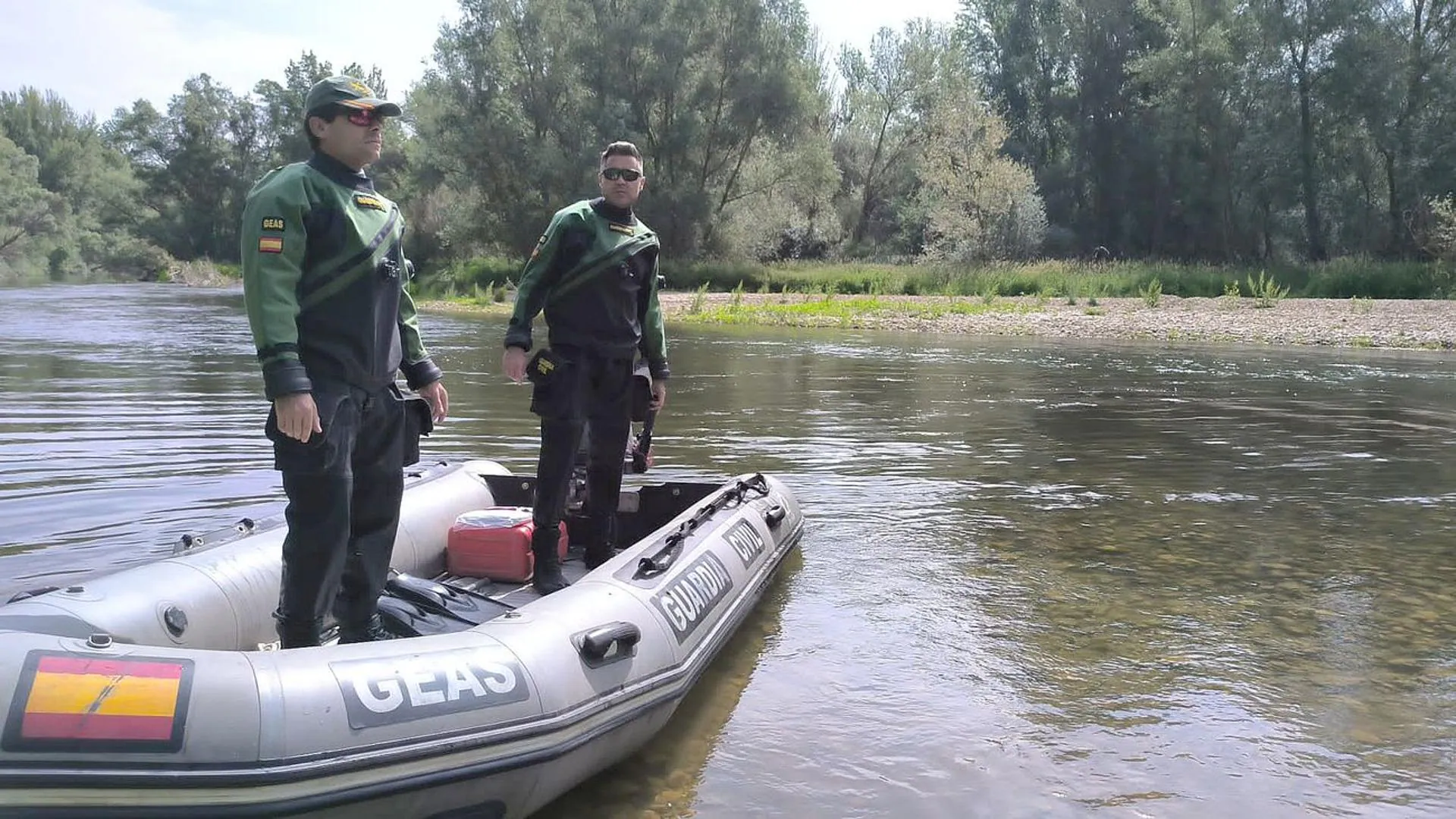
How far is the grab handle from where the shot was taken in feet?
9.99

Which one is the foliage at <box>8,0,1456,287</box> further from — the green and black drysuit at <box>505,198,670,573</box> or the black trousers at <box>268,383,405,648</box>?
the black trousers at <box>268,383,405,648</box>

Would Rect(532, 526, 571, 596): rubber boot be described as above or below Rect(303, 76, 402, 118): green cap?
below

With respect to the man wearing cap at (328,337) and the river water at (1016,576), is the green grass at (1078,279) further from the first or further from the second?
the man wearing cap at (328,337)

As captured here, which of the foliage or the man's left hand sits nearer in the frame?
Answer: the man's left hand

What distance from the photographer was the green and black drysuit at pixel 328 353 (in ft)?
9.58

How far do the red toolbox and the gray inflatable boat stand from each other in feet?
1.83

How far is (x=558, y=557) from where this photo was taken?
447 centimetres

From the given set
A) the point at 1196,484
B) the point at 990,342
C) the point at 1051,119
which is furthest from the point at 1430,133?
the point at 1196,484

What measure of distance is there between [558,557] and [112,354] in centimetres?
1328

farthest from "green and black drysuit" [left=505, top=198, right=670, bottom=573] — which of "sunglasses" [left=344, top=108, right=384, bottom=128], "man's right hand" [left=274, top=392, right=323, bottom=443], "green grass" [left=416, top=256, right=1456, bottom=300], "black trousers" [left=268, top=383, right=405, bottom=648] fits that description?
"green grass" [left=416, top=256, right=1456, bottom=300]

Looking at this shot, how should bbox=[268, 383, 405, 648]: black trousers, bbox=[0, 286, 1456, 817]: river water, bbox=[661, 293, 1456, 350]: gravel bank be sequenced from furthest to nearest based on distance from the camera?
bbox=[661, 293, 1456, 350]: gravel bank
bbox=[0, 286, 1456, 817]: river water
bbox=[268, 383, 405, 648]: black trousers

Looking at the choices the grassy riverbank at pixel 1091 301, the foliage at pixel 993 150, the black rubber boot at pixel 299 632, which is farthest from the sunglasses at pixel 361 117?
the foliage at pixel 993 150

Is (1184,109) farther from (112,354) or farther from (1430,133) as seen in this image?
(112,354)

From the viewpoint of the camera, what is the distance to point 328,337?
3090 mm
